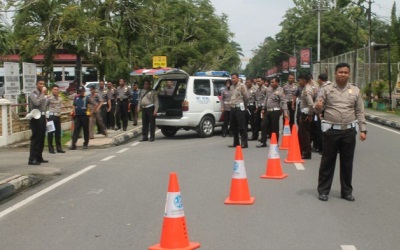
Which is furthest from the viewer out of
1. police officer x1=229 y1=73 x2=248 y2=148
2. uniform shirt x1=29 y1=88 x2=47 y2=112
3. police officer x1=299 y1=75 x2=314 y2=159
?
police officer x1=229 y1=73 x2=248 y2=148

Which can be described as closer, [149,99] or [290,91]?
[290,91]

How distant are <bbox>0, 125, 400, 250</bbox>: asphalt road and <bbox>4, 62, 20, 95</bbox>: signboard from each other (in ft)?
17.4

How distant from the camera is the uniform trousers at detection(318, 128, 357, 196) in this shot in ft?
24.1

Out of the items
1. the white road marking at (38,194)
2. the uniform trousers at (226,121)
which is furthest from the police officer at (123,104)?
the white road marking at (38,194)

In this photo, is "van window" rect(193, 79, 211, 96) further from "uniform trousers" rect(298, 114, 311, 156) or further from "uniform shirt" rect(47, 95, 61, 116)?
"uniform trousers" rect(298, 114, 311, 156)

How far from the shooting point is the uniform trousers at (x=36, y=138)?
37.2 feet

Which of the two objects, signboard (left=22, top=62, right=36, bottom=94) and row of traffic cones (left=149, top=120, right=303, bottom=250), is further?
signboard (left=22, top=62, right=36, bottom=94)

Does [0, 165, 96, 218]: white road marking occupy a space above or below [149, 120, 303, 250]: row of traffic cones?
below

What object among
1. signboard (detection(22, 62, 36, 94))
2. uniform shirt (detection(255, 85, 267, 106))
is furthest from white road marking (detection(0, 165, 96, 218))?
signboard (detection(22, 62, 36, 94))

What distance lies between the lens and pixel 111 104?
1884 cm

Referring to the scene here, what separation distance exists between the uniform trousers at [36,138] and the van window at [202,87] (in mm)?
5657

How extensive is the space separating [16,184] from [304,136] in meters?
5.97

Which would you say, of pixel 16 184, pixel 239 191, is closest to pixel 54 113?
pixel 16 184

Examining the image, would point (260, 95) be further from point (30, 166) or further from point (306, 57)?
point (306, 57)
